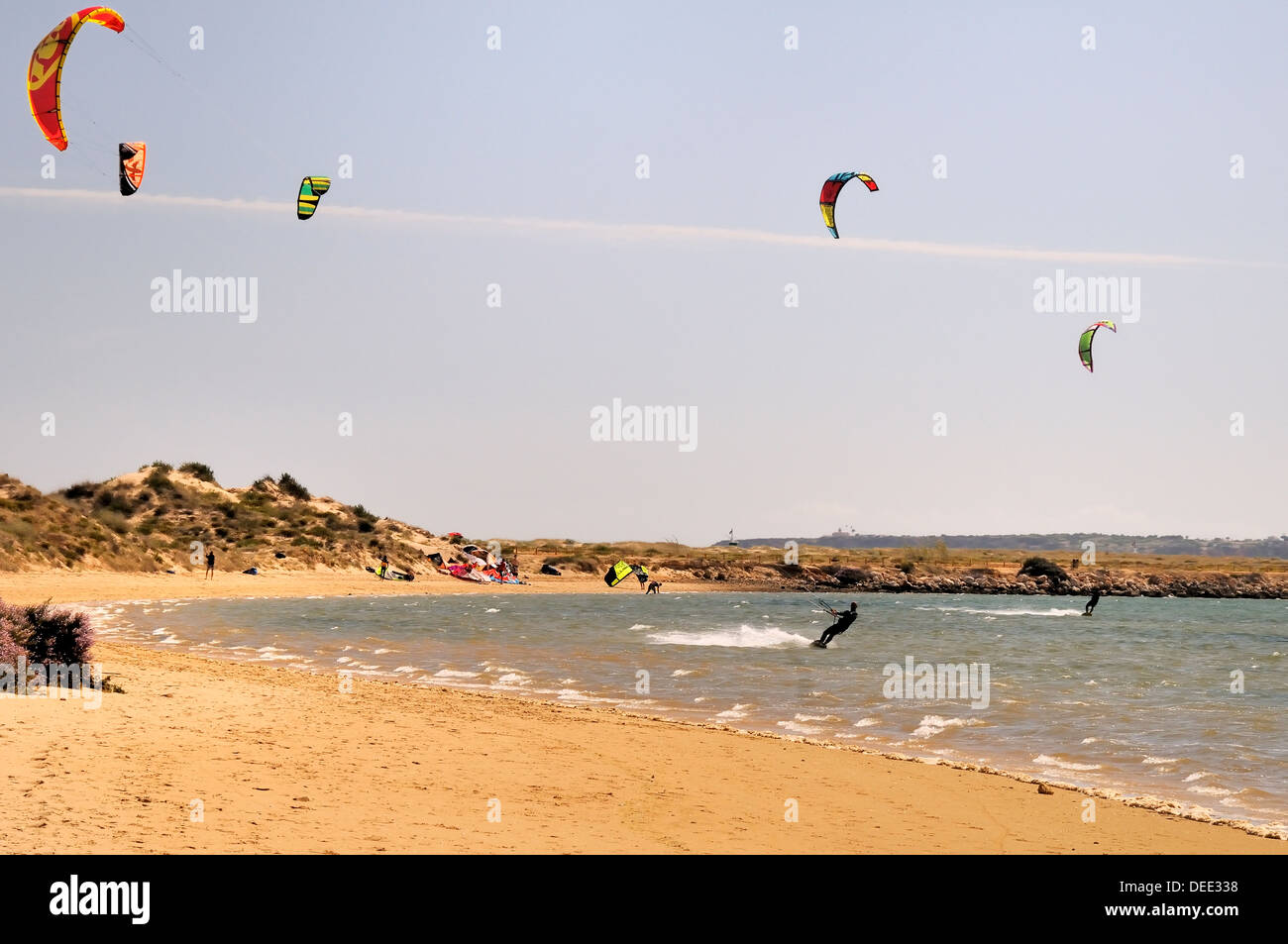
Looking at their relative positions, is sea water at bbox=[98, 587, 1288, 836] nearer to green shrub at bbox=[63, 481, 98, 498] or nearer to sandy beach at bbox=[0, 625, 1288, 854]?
sandy beach at bbox=[0, 625, 1288, 854]

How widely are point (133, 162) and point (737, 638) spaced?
2069 centimetres

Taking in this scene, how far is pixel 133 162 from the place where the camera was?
22203 millimetres

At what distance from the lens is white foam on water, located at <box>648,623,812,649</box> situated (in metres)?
30.9

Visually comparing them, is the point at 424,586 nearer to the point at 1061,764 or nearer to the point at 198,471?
the point at 198,471

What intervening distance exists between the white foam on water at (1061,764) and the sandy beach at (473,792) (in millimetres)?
1519

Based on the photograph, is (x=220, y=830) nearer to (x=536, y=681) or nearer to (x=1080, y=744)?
(x=1080, y=744)

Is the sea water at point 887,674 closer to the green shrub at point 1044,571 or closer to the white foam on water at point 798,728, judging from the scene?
the white foam on water at point 798,728

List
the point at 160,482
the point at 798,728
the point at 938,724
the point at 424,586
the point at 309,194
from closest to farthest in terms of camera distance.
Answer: the point at 798,728
the point at 938,724
the point at 309,194
the point at 424,586
the point at 160,482

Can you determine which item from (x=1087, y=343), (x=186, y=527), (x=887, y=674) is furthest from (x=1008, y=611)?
(x=186, y=527)

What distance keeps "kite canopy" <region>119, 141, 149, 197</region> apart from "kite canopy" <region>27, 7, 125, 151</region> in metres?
1.91
